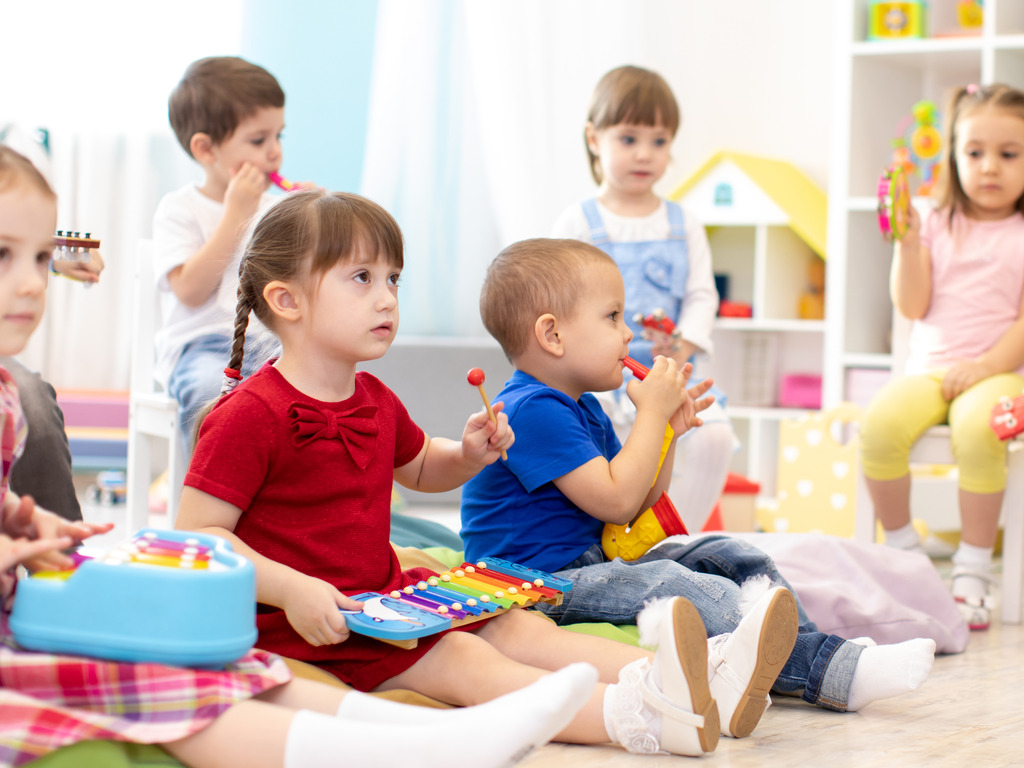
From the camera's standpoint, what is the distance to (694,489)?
2018 millimetres

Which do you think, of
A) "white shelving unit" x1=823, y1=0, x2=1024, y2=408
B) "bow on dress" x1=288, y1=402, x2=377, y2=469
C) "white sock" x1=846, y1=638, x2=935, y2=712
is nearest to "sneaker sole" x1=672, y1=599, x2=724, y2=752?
"white sock" x1=846, y1=638, x2=935, y2=712

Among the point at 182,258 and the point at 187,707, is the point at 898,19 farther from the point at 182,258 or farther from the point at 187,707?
the point at 187,707

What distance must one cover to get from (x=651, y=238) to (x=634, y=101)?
25 cm

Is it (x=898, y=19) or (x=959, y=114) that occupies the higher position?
(x=898, y=19)

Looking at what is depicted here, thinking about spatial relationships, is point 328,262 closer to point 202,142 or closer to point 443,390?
point 202,142

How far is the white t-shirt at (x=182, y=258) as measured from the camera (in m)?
1.94

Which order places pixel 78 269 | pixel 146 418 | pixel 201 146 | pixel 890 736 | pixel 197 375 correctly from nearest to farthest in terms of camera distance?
pixel 890 736 < pixel 78 269 < pixel 197 375 < pixel 201 146 < pixel 146 418

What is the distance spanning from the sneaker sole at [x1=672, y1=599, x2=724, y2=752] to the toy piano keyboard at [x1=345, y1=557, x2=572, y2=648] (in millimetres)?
219

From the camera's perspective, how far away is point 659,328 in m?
1.97

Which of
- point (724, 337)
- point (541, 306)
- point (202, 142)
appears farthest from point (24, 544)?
point (724, 337)

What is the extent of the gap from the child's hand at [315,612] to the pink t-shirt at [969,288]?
150cm

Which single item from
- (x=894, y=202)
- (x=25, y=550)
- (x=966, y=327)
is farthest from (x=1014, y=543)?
(x=25, y=550)

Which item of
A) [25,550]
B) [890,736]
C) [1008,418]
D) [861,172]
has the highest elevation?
[861,172]

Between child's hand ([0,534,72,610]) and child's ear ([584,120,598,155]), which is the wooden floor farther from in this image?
child's ear ([584,120,598,155])
